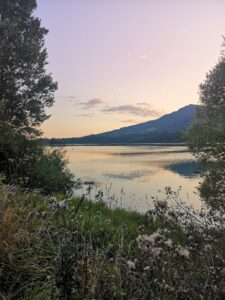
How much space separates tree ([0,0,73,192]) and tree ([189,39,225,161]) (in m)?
7.08

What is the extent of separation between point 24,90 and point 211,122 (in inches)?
395

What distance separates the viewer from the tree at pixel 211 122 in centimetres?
1830

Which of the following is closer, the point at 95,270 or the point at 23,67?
the point at 95,270

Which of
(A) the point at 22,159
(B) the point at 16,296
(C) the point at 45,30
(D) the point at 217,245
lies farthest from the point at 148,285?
(C) the point at 45,30

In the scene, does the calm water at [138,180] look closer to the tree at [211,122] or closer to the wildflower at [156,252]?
the tree at [211,122]

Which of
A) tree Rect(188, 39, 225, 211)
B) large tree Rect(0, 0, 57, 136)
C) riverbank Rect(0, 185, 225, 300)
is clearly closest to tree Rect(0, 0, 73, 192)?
large tree Rect(0, 0, 57, 136)

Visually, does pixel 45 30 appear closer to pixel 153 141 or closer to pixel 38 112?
pixel 38 112

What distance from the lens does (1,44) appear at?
20.8 m

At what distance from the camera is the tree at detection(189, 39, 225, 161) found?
18.3 metres

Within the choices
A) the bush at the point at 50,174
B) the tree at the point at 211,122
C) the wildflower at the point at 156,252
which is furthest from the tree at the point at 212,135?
the wildflower at the point at 156,252

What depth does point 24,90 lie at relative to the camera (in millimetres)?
21922

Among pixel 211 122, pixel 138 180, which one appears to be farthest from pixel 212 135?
pixel 138 180

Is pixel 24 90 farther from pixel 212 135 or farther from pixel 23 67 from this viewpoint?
pixel 212 135

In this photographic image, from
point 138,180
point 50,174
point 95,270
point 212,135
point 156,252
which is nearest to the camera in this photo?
point 156,252
